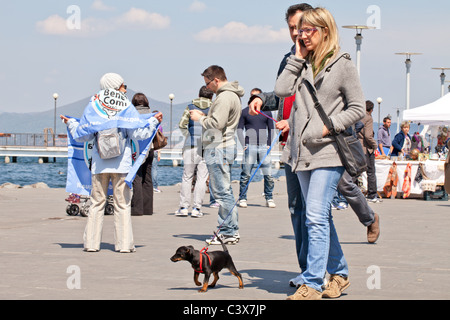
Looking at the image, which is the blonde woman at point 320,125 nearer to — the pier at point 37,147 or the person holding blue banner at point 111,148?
the person holding blue banner at point 111,148

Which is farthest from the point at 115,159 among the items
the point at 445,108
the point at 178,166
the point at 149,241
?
the point at 178,166

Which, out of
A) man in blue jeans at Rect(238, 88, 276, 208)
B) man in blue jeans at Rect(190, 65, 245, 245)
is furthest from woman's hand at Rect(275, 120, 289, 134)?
man in blue jeans at Rect(238, 88, 276, 208)

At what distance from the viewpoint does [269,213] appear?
44.4ft

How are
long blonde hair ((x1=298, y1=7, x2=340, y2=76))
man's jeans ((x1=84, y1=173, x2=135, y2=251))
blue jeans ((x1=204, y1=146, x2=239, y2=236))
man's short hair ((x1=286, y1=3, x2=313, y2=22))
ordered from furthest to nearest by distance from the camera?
blue jeans ((x1=204, y1=146, x2=239, y2=236))
man's jeans ((x1=84, y1=173, x2=135, y2=251))
man's short hair ((x1=286, y1=3, x2=313, y2=22))
long blonde hair ((x1=298, y1=7, x2=340, y2=76))

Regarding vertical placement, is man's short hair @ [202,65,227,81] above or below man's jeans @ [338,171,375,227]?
above

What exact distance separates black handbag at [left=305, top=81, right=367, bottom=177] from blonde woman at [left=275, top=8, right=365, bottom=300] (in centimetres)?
3

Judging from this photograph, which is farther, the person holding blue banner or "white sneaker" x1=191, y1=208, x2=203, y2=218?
"white sneaker" x1=191, y1=208, x2=203, y2=218

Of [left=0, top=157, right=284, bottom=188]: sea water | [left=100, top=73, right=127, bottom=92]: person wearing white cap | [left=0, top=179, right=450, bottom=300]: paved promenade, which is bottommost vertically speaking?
[left=0, top=157, right=284, bottom=188]: sea water

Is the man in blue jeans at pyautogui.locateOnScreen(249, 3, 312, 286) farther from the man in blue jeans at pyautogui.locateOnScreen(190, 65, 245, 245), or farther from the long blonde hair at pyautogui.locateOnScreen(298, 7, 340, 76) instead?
the man in blue jeans at pyautogui.locateOnScreen(190, 65, 245, 245)

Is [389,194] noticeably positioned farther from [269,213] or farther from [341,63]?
[341,63]

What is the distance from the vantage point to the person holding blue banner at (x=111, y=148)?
8250 mm

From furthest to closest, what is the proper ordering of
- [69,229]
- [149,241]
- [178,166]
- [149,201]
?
[178,166] → [149,201] → [69,229] → [149,241]

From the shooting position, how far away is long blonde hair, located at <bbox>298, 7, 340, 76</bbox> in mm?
5559

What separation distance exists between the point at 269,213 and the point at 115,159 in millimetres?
5623
